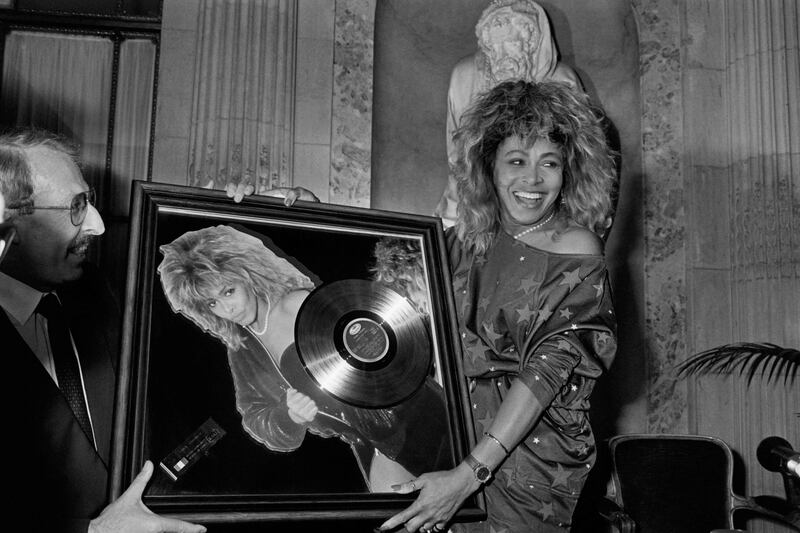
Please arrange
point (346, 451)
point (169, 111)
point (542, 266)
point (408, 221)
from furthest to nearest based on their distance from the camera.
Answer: point (169, 111)
point (408, 221)
point (542, 266)
point (346, 451)

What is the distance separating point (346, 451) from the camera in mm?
2316

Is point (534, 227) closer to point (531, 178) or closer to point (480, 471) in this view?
point (531, 178)

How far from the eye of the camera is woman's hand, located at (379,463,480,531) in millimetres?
2246

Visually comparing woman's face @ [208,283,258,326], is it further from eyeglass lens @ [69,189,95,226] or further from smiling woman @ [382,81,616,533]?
smiling woman @ [382,81,616,533]

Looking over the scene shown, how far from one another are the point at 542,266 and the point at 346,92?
3.55 meters

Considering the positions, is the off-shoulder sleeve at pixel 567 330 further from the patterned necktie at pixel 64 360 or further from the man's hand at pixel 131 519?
the patterned necktie at pixel 64 360

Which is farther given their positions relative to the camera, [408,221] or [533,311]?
[408,221]

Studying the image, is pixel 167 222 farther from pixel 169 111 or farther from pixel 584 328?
pixel 169 111

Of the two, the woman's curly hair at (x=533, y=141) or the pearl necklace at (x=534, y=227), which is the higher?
the woman's curly hair at (x=533, y=141)

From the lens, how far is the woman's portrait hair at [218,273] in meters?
2.36

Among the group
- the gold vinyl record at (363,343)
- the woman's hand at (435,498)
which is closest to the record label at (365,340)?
the gold vinyl record at (363,343)

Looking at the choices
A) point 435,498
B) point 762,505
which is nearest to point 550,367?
point 435,498

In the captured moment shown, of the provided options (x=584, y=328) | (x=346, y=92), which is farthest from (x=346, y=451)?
(x=346, y=92)

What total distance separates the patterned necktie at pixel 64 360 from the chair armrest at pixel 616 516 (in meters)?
2.66
